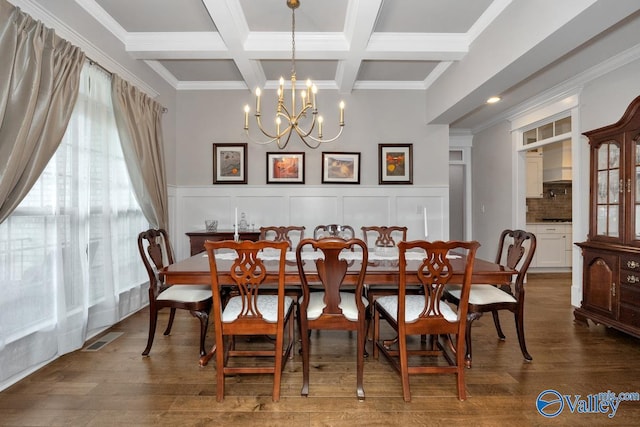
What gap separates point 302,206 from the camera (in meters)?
4.51

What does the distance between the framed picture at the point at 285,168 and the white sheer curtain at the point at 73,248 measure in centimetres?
173

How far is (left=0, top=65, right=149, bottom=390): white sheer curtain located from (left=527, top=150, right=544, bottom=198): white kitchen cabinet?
6112 mm

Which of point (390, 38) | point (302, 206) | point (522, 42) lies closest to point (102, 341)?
point (302, 206)

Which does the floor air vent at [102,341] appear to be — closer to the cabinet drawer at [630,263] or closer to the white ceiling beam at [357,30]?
the white ceiling beam at [357,30]

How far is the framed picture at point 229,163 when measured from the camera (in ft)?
14.6

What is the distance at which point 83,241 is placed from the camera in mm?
2625

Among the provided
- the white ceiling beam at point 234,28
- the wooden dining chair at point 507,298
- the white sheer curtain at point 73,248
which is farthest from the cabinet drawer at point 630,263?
the white sheer curtain at point 73,248

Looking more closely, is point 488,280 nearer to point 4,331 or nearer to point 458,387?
point 458,387

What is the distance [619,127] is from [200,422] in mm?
3945

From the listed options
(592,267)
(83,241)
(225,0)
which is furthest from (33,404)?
(592,267)

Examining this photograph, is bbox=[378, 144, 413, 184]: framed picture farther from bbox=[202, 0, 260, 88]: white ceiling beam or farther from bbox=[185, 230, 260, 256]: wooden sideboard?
bbox=[185, 230, 260, 256]: wooden sideboard

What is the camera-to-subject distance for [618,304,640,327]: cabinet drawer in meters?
2.61

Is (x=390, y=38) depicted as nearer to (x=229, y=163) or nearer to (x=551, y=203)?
(x=229, y=163)

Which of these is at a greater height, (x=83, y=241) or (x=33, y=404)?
(x=83, y=241)
